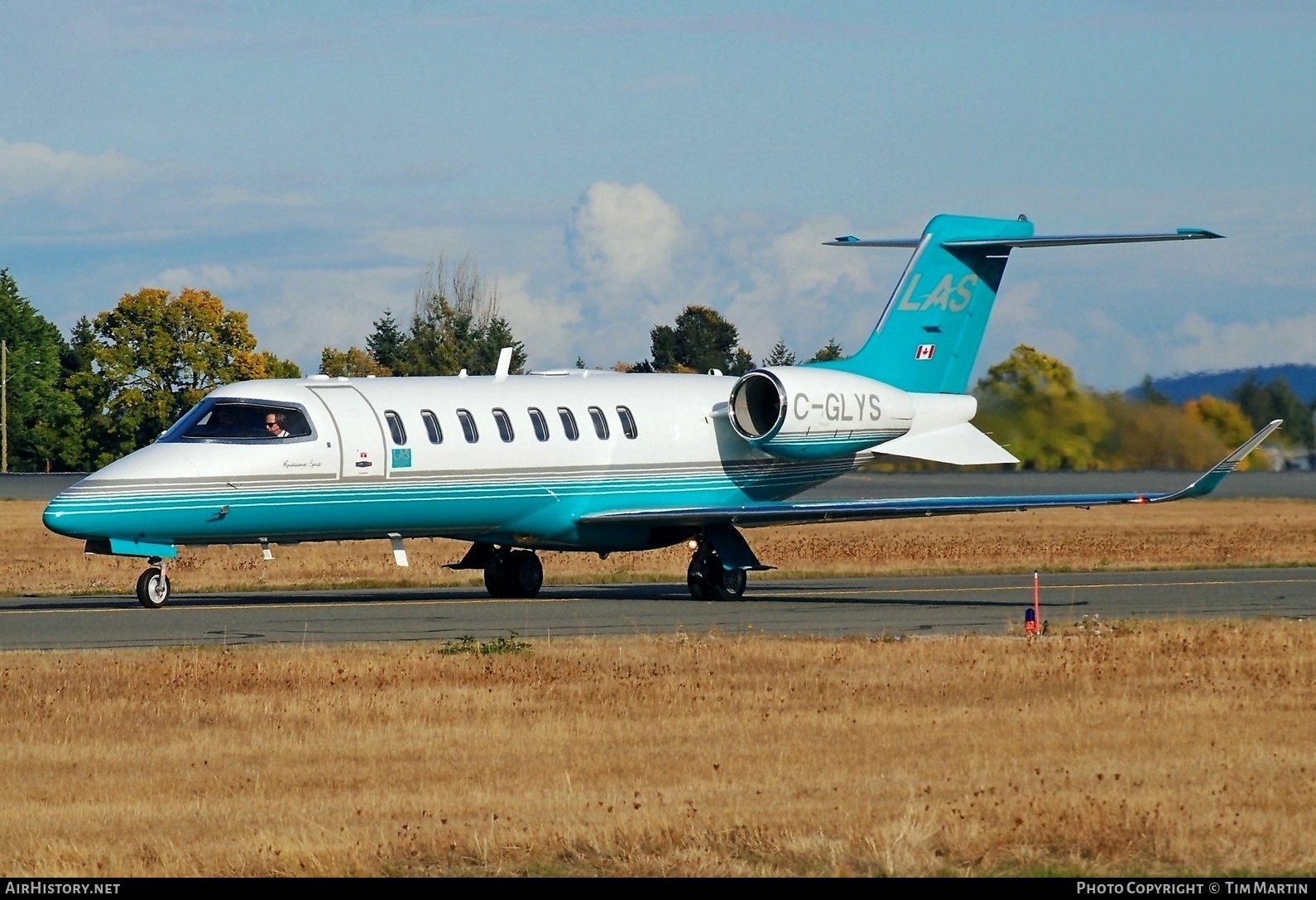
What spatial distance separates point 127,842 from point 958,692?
7.64m

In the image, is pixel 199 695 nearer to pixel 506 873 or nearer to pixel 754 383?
pixel 506 873

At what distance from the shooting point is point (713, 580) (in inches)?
1062

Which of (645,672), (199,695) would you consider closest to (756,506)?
(645,672)

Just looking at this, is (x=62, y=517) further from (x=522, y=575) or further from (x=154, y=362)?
(x=154, y=362)

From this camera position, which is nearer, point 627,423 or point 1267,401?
point 627,423


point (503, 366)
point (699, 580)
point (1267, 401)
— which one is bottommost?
point (699, 580)

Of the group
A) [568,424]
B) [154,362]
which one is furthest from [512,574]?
[154,362]

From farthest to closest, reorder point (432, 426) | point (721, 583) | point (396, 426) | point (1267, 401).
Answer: point (1267, 401) → point (721, 583) → point (432, 426) → point (396, 426)

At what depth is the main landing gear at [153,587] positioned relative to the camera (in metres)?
24.1

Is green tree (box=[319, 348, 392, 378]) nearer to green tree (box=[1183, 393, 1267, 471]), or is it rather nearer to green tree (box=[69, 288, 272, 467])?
green tree (box=[69, 288, 272, 467])

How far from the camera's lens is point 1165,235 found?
1053 inches

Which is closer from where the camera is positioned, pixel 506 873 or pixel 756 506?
pixel 506 873

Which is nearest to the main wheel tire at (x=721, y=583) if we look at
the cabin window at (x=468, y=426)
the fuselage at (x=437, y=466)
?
the fuselage at (x=437, y=466)

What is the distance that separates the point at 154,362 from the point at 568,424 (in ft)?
215
